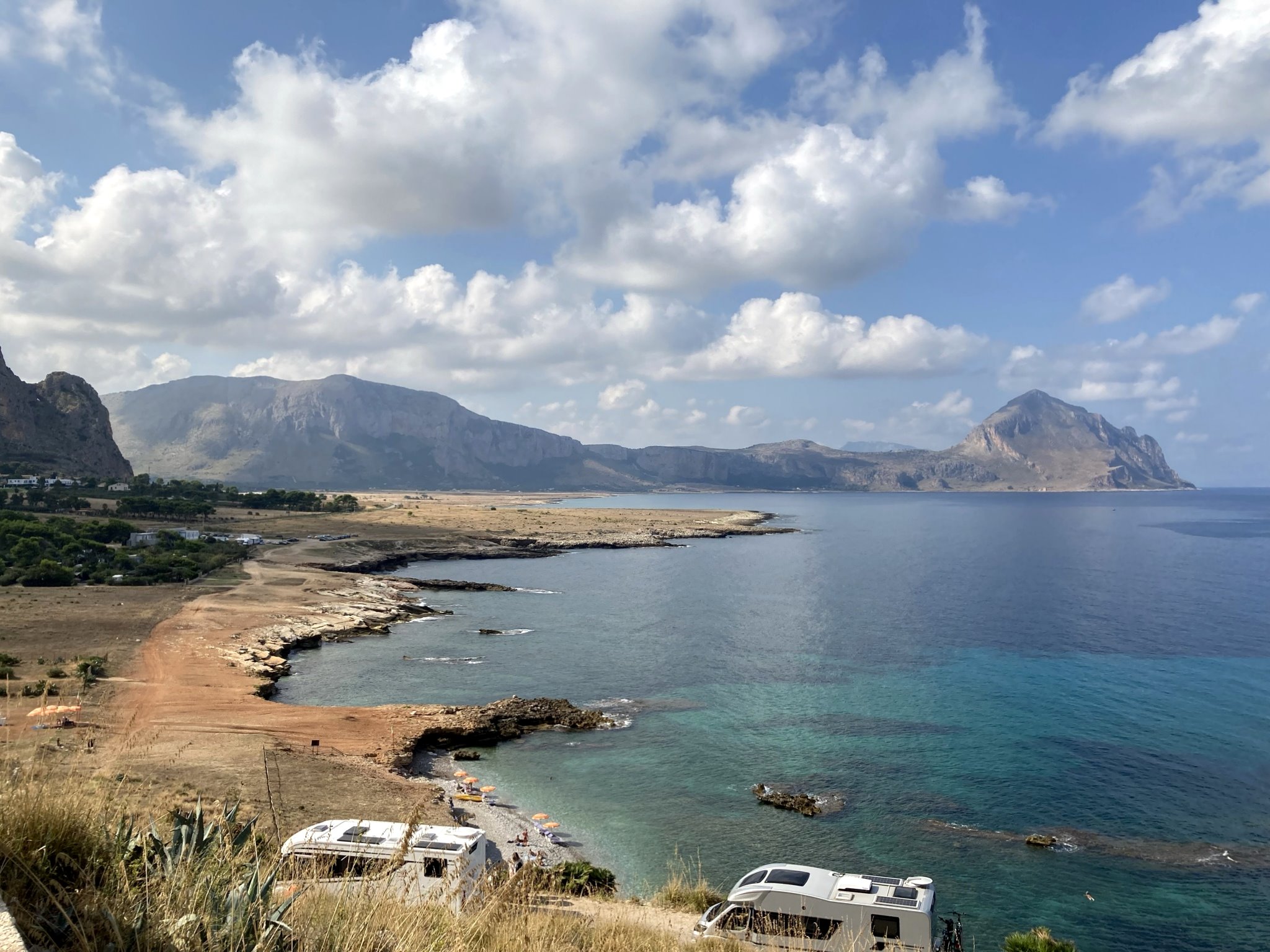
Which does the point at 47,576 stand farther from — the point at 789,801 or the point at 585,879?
the point at 789,801

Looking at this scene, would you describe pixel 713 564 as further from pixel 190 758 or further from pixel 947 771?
pixel 190 758

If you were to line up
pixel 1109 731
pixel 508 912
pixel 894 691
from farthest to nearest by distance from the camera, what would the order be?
pixel 894 691, pixel 1109 731, pixel 508 912

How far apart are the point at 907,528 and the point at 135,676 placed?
154 metres

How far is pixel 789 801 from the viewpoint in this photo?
28000 mm

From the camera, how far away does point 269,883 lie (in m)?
5.61

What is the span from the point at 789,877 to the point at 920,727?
23.0m

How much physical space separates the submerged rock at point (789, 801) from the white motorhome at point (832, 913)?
10.4m

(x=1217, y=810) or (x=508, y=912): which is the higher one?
(x=508, y=912)

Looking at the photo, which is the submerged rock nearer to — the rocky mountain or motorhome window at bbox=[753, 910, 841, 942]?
motorhome window at bbox=[753, 910, 841, 942]

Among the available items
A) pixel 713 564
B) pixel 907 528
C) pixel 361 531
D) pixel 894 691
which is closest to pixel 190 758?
pixel 894 691

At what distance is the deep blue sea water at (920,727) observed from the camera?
23453 millimetres

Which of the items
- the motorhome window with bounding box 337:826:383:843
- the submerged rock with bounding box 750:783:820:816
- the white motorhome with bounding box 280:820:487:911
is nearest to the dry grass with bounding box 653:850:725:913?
the white motorhome with bounding box 280:820:487:911

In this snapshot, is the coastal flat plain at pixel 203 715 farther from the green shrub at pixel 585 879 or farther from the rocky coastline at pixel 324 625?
the green shrub at pixel 585 879

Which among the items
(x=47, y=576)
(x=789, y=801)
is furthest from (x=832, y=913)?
(x=47, y=576)
